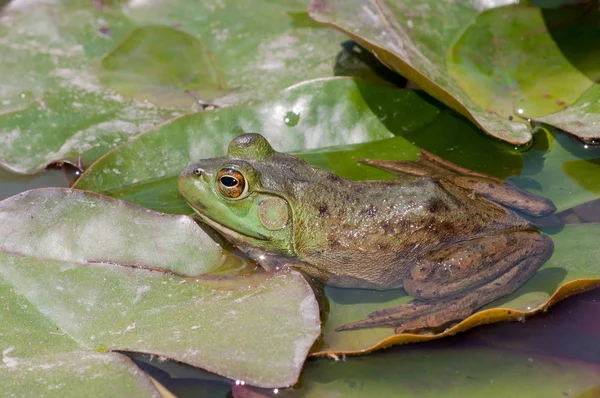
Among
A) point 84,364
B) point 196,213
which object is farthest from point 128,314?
point 196,213

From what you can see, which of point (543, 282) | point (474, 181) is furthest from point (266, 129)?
point (543, 282)

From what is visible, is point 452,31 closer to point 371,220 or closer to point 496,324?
point 371,220

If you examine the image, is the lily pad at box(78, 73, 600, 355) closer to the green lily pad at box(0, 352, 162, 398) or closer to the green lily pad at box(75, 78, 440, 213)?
the green lily pad at box(75, 78, 440, 213)

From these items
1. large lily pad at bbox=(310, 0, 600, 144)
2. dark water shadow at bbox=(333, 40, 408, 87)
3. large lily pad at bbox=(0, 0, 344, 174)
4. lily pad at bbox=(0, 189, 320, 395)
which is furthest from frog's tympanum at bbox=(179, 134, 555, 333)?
dark water shadow at bbox=(333, 40, 408, 87)

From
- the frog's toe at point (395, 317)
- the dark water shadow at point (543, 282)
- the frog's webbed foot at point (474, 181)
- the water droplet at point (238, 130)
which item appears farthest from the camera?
the water droplet at point (238, 130)

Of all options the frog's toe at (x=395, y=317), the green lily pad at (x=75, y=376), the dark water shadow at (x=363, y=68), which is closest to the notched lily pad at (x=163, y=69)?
the dark water shadow at (x=363, y=68)

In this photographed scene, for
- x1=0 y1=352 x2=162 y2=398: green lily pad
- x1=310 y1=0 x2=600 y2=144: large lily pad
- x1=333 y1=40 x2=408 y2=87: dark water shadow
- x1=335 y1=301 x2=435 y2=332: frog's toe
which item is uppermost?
x1=310 y1=0 x2=600 y2=144: large lily pad

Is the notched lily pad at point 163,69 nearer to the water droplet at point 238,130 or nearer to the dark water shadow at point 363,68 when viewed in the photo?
the water droplet at point 238,130
